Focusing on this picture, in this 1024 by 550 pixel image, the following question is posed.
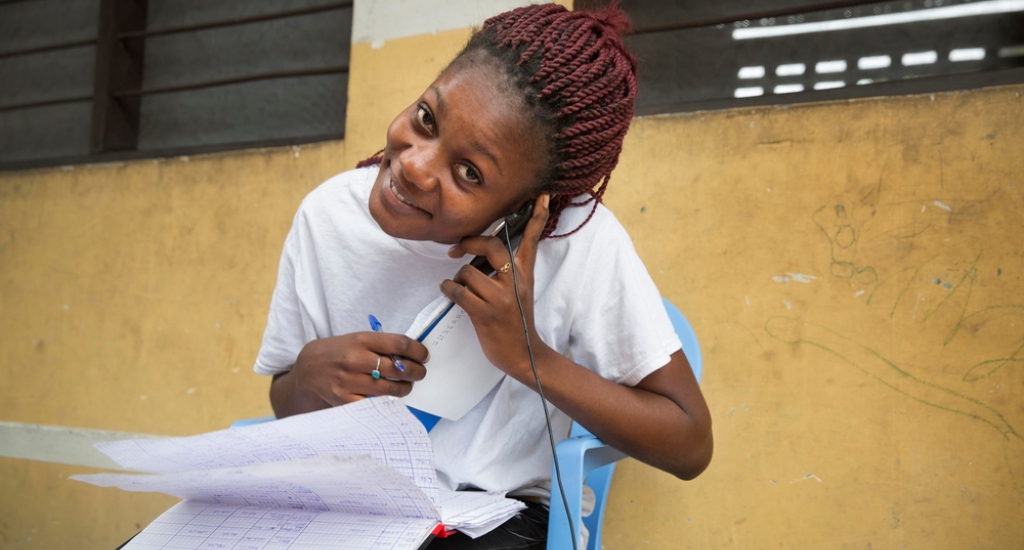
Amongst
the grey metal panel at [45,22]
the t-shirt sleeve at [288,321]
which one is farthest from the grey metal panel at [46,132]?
the t-shirt sleeve at [288,321]

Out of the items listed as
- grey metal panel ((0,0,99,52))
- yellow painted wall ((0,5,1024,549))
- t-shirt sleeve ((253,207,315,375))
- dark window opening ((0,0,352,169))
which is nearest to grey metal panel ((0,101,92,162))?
dark window opening ((0,0,352,169))

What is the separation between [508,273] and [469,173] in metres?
0.17

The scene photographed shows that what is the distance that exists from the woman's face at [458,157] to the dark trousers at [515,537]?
0.48 meters

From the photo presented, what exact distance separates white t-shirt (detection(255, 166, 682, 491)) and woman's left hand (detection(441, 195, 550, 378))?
14 centimetres

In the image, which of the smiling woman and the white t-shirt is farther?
the white t-shirt

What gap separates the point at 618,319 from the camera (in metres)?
1.25

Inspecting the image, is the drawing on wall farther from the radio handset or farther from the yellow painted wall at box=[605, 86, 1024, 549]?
the radio handset

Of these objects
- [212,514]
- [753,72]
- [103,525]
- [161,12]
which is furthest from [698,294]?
[161,12]

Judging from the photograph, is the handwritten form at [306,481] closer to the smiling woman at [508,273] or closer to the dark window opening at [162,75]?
the smiling woman at [508,273]

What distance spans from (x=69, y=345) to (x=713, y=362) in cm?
241

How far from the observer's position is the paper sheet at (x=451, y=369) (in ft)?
3.85

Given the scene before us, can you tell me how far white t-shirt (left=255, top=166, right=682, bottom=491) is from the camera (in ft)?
4.10

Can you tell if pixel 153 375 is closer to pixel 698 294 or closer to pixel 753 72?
pixel 698 294

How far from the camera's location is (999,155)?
168 cm
